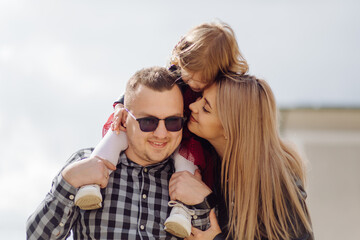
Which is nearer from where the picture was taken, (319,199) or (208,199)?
(208,199)

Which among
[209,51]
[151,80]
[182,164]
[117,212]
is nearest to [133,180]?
[117,212]

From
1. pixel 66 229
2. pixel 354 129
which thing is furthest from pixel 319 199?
pixel 66 229

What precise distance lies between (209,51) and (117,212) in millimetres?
1206

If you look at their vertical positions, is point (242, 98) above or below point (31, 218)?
above

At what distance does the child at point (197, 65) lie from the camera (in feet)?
11.5

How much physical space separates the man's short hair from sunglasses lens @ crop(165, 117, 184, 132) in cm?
20

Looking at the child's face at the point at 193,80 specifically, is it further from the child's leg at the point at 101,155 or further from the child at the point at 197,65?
the child's leg at the point at 101,155

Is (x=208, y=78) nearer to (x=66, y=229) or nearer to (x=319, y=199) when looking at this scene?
(x=66, y=229)

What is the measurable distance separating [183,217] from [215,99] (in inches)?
33.7

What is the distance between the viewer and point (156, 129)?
3.36 m

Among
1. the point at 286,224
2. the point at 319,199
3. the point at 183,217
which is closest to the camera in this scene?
the point at 183,217

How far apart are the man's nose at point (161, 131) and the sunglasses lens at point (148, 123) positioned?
0.02m

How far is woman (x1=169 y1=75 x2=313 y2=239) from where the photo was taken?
348 cm

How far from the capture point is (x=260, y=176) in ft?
11.8
